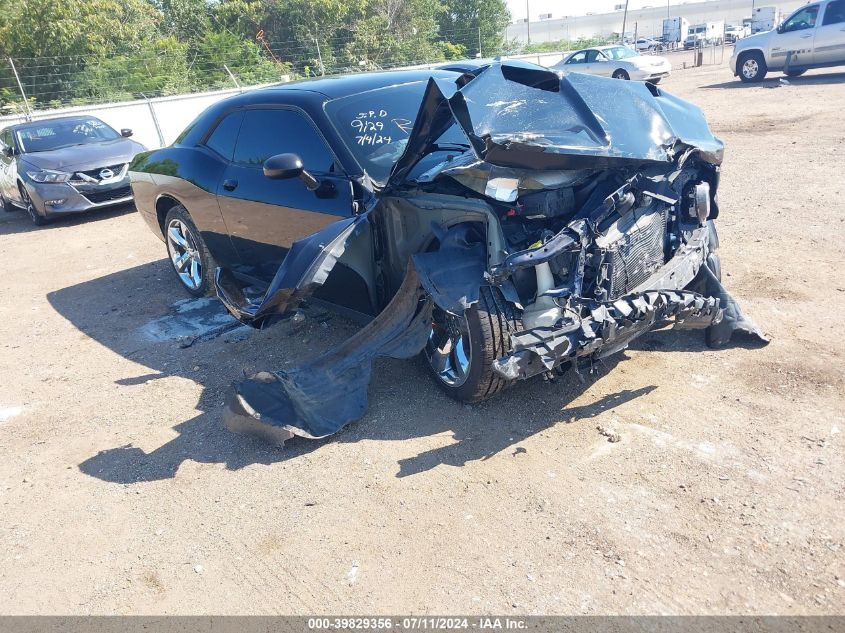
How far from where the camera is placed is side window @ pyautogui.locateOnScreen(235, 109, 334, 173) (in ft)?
14.5

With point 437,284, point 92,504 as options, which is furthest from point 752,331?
point 92,504

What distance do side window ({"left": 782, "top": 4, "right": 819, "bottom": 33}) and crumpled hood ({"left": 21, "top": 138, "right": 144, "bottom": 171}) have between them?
15.4 metres

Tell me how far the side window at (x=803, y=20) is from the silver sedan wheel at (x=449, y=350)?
1707 cm

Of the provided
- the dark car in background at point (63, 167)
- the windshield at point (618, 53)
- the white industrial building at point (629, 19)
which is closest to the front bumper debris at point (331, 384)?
the dark car in background at point (63, 167)

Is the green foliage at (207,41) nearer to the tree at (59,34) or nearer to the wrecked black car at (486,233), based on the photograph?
the tree at (59,34)

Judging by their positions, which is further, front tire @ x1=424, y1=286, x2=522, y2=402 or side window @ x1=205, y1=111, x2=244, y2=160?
side window @ x1=205, y1=111, x2=244, y2=160

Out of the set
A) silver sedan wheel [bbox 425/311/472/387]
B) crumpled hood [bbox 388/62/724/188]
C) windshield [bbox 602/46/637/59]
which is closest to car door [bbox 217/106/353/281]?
crumpled hood [bbox 388/62/724/188]

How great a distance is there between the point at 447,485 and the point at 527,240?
132 centimetres

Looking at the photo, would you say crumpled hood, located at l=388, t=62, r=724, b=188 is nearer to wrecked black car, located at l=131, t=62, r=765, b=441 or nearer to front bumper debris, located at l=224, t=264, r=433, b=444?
wrecked black car, located at l=131, t=62, r=765, b=441

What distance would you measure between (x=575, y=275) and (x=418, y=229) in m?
Answer: 0.99

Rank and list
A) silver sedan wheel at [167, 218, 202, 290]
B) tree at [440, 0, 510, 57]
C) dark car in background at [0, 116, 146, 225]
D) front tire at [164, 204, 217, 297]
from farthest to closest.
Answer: tree at [440, 0, 510, 57]
dark car in background at [0, 116, 146, 225]
silver sedan wheel at [167, 218, 202, 290]
front tire at [164, 204, 217, 297]

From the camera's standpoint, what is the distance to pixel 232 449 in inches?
150

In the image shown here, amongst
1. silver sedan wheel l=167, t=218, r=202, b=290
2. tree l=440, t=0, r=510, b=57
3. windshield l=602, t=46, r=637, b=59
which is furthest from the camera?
tree l=440, t=0, r=510, b=57

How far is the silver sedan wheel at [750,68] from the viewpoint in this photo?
58.3 feet
